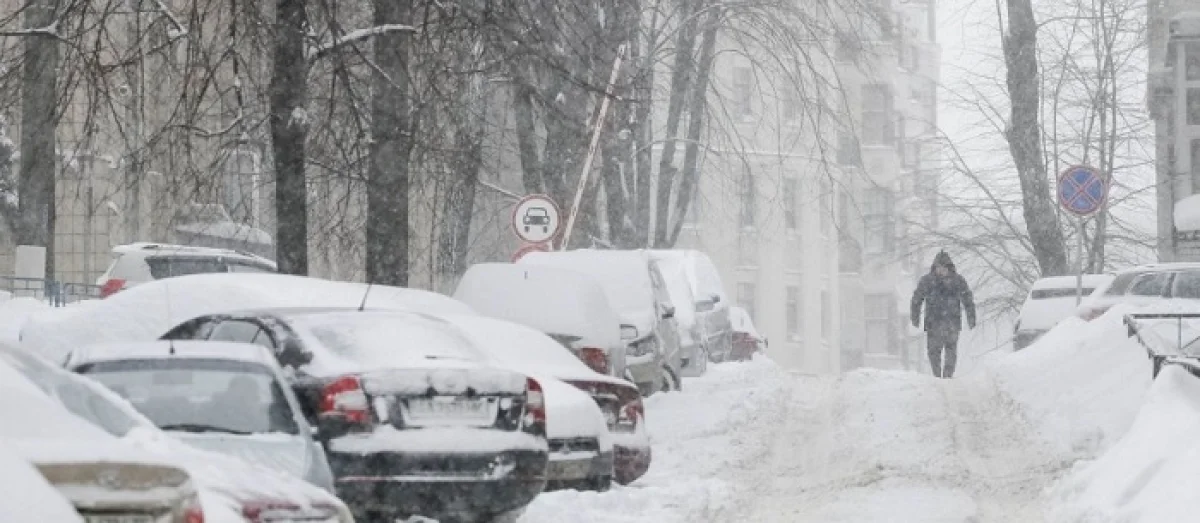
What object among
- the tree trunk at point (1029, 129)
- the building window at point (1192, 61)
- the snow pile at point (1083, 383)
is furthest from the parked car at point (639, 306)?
the building window at point (1192, 61)

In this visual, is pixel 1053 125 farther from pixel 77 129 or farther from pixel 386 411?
pixel 386 411

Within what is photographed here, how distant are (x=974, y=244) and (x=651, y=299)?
2925 cm

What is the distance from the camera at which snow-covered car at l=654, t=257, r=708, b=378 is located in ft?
89.3

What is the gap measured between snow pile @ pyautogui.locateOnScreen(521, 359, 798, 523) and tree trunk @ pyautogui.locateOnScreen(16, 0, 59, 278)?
6.50m

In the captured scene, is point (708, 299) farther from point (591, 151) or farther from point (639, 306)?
point (639, 306)

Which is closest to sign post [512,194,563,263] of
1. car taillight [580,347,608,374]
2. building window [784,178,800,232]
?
car taillight [580,347,608,374]

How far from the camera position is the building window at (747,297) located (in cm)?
6812

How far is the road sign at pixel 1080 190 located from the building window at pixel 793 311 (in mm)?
43134

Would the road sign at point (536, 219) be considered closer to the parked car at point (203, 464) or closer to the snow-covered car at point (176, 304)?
the snow-covered car at point (176, 304)

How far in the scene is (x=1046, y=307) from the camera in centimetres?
3219

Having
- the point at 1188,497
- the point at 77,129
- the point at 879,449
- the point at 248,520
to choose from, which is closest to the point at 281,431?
the point at 248,520

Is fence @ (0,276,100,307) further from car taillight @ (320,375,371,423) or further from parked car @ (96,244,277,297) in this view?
car taillight @ (320,375,371,423)

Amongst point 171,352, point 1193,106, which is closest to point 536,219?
point 171,352

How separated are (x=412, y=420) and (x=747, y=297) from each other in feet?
186
